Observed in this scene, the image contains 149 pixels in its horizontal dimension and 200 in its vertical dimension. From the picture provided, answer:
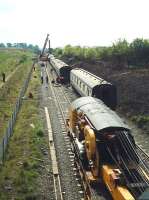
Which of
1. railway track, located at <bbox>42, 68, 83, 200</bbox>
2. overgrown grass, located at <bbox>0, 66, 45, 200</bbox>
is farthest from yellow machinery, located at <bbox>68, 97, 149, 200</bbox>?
overgrown grass, located at <bbox>0, 66, 45, 200</bbox>

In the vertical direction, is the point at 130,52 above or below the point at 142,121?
above

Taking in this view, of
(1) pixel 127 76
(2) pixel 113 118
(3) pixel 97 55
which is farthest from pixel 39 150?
(3) pixel 97 55

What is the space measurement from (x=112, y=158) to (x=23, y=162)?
8.46m

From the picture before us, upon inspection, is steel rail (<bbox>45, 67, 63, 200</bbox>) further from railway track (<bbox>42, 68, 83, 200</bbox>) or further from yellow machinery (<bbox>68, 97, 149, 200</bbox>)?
yellow machinery (<bbox>68, 97, 149, 200</bbox>)

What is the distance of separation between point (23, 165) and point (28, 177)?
182 cm

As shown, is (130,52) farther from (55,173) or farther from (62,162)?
(55,173)

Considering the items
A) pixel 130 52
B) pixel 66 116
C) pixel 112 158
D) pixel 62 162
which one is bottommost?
pixel 62 162

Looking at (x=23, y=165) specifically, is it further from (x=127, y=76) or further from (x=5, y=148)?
(x=127, y=76)

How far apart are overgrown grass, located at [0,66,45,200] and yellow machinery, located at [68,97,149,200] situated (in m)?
3.50

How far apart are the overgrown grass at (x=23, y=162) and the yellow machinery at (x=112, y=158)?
350 centimetres

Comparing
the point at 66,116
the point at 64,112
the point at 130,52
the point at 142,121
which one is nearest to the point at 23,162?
the point at 142,121

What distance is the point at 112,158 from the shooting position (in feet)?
47.8

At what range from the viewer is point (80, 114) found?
64.7ft

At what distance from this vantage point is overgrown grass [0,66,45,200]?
1808 centimetres
